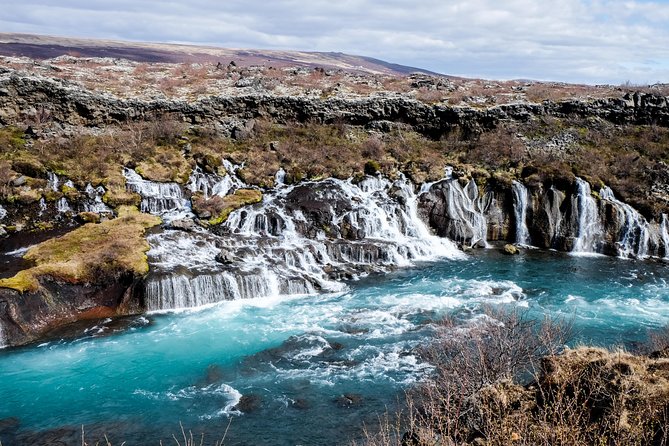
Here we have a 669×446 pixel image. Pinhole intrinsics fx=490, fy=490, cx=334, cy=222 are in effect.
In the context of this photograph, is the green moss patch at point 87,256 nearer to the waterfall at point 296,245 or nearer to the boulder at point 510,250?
the waterfall at point 296,245

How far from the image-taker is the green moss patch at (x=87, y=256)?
24.7m

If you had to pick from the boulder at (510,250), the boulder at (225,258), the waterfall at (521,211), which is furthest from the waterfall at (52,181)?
the waterfall at (521,211)

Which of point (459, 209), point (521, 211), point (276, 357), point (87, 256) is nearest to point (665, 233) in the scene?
point (521, 211)

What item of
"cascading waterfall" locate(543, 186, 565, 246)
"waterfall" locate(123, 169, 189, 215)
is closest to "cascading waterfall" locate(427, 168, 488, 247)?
"cascading waterfall" locate(543, 186, 565, 246)

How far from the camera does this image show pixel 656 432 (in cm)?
860

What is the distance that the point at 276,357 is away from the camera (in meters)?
20.9

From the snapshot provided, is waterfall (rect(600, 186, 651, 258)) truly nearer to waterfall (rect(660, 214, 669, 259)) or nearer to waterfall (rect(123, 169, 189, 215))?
waterfall (rect(660, 214, 669, 259))

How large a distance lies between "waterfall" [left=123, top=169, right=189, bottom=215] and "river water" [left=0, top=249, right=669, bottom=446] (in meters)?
12.8

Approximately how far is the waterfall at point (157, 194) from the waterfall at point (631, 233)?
1285 inches

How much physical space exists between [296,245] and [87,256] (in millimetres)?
12475

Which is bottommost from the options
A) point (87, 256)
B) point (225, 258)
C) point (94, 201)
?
point (225, 258)

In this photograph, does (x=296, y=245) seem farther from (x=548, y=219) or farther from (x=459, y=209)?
(x=548, y=219)

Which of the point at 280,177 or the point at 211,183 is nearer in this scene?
the point at 211,183

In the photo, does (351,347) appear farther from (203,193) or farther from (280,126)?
(280,126)
